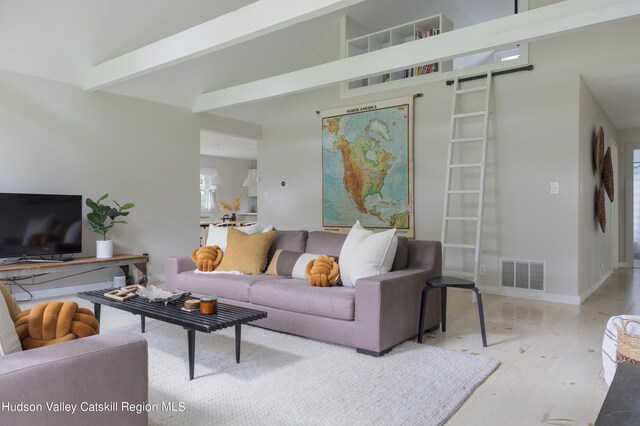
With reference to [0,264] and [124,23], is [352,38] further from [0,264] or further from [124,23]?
[0,264]

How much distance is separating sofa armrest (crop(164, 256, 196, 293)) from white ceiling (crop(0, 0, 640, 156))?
2443mm

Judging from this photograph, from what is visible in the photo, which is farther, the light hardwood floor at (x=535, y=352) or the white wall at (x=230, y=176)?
the white wall at (x=230, y=176)

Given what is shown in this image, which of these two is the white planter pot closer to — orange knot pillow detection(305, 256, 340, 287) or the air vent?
orange knot pillow detection(305, 256, 340, 287)

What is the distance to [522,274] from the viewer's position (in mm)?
4773

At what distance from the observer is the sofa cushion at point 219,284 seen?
3480 mm

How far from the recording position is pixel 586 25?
304 centimetres

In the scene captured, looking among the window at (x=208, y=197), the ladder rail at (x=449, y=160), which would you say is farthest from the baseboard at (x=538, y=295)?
the window at (x=208, y=197)

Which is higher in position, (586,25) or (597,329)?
(586,25)

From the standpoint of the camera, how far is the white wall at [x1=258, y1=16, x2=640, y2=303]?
4.43m

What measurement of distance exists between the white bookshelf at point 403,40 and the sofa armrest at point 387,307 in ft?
9.09

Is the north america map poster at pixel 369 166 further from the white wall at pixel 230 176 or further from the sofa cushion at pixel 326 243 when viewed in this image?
the white wall at pixel 230 176

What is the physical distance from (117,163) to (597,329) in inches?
206

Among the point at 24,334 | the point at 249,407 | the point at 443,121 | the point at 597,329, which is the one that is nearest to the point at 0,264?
the point at 24,334

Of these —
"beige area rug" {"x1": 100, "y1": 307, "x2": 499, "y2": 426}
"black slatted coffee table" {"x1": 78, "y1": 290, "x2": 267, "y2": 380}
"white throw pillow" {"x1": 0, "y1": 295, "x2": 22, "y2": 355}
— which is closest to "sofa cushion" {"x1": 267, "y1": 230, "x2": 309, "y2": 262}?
"beige area rug" {"x1": 100, "y1": 307, "x2": 499, "y2": 426}
